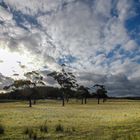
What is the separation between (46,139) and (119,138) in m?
3.83

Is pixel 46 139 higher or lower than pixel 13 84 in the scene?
lower

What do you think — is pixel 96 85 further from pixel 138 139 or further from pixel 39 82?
pixel 138 139

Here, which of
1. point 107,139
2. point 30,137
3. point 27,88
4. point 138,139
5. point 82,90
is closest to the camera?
point 138,139

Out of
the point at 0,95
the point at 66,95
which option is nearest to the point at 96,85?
the point at 66,95

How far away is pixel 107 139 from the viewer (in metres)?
16.1

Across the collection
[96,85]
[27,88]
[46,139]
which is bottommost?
[46,139]

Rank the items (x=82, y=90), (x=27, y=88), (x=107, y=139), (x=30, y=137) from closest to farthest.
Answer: (x=107, y=139) < (x=30, y=137) < (x=27, y=88) < (x=82, y=90)

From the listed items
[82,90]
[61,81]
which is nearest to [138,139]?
[61,81]

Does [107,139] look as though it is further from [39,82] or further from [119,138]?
[39,82]

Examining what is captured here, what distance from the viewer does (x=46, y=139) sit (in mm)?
16781

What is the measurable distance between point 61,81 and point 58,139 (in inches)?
3791

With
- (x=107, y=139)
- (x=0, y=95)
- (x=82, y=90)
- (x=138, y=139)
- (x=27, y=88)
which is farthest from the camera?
(x=0, y=95)

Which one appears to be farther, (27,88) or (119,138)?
(27,88)

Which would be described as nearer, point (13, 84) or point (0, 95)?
point (13, 84)
